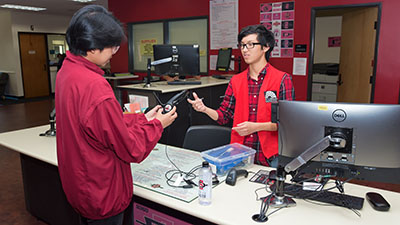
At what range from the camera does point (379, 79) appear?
14.5ft

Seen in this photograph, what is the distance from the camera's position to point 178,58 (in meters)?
4.21

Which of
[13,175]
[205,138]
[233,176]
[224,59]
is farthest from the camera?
[224,59]

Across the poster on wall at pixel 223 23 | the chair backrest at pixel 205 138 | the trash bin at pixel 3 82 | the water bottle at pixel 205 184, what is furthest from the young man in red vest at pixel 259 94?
the trash bin at pixel 3 82

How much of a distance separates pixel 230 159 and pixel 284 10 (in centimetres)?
396

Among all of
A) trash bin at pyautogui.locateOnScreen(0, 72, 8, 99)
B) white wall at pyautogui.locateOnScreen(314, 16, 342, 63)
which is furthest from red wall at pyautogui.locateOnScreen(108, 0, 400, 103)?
trash bin at pyautogui.locateOnScreen(0, 72, 8, 99)

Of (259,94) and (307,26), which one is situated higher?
(307,26)

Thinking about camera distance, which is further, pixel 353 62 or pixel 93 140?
pixel 353 62

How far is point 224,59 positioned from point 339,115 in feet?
14.2

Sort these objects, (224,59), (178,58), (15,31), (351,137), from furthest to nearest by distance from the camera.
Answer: (15,31), (224,59), (178,58), (351,137)

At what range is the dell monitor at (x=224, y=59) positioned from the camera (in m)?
5.48

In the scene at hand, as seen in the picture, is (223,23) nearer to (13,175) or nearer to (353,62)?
(353,62)

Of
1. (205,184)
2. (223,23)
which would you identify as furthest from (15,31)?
(205,184)

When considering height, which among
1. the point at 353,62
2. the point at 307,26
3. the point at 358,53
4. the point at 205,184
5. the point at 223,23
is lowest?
the point at 205,184

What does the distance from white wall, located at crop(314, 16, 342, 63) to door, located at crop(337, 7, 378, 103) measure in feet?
5.97
